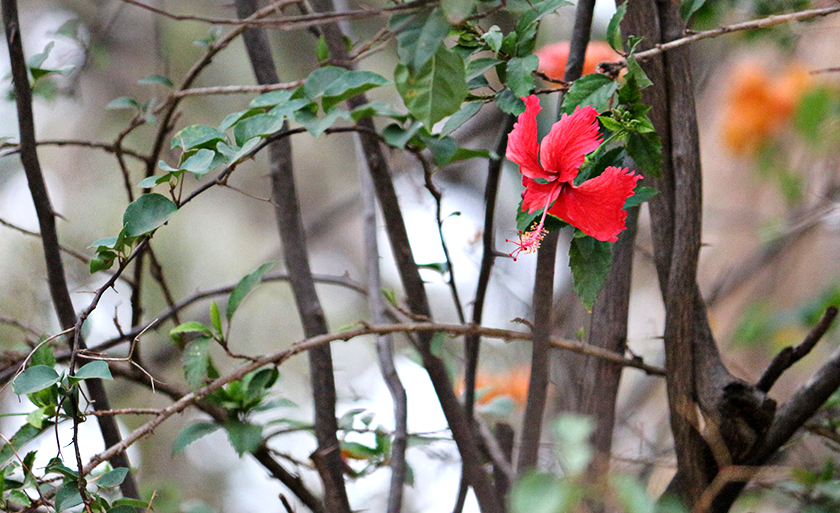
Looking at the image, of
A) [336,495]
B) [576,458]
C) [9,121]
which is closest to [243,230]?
[9,121]

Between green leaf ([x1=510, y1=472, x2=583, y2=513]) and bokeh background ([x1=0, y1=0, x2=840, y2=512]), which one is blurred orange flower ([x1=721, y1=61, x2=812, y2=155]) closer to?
bokeh background ([x1=0, y1=0, x2=840, y2=512])

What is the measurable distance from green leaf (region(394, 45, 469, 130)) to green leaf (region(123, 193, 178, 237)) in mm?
165

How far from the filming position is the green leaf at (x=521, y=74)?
425 millimetres

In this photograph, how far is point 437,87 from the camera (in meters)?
0.38

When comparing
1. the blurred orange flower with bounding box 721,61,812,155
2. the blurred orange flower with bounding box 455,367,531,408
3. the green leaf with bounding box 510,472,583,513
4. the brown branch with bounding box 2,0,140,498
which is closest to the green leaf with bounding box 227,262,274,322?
the brown branch with bounding box 2,0,140,498

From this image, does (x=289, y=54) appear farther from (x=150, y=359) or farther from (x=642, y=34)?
(x=642, y=34)

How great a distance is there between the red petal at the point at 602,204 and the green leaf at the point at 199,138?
23 cm

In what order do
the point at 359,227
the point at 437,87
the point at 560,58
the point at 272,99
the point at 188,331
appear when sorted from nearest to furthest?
the point at 437,87
the point at 272,99
the point at 188,331
the point at 560,58
the point at 359,227


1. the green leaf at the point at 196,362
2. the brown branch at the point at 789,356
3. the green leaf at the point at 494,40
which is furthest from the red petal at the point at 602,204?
the green leaf at the point at 196,362

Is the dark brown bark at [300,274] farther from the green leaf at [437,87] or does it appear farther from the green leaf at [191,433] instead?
the green leaf at [437,87]

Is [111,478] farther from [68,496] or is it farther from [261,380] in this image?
[261,380]

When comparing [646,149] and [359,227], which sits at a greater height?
[646,149]

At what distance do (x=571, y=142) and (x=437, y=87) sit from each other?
0.27 ft

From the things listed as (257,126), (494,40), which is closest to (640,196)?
(494,40)
